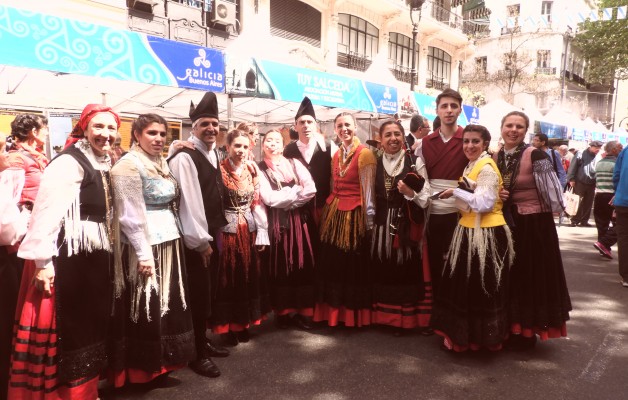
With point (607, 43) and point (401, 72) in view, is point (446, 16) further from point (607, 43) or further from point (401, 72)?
point (607, 43)

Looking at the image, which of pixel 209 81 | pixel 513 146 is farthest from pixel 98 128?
pixel 209 81

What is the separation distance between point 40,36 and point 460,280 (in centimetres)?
542

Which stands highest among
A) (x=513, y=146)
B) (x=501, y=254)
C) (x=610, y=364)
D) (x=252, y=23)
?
(x=252, y=23)

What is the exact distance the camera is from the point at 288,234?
13.0ft

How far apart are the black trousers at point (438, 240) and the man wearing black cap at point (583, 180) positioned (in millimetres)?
8599

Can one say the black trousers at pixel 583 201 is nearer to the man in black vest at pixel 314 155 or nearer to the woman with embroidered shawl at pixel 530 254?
the woman with embroidered shawl at pixel 530 254

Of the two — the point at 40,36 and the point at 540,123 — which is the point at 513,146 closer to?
the point at 40,36

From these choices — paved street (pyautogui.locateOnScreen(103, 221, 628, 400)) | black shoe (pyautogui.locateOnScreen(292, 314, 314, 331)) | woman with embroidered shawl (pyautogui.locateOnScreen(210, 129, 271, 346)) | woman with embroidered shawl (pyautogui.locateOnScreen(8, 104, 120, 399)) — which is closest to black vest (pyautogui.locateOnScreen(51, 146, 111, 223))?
woman with embroidered shawl (pyautogui.locateOnScreen(8, 104, 120, 399))

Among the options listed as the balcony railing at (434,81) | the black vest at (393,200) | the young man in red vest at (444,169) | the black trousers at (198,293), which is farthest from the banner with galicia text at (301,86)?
the balcony railing at (434,81)

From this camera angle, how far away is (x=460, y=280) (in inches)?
132

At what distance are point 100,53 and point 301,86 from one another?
3.67 metres

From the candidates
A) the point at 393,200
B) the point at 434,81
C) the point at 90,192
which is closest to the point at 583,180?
the point at 393,200

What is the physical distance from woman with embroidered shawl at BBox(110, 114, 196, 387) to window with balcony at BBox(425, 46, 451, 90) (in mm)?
22795

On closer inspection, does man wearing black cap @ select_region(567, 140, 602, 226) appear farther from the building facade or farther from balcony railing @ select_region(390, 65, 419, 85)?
the building facade
